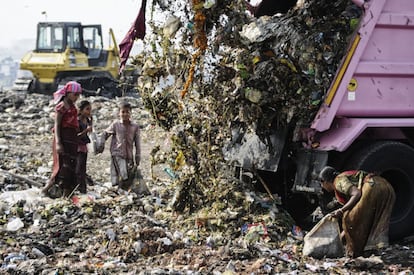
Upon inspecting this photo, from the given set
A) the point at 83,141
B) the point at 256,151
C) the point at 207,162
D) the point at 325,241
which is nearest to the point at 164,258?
the point at 325,241

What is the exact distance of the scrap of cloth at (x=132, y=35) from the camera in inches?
238

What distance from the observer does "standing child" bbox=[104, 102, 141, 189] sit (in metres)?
7.02

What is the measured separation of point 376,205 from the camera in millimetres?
4895

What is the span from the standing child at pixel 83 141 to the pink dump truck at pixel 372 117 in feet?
7.72

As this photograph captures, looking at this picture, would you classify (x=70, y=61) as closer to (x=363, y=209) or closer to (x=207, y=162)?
(x=207, y=162)

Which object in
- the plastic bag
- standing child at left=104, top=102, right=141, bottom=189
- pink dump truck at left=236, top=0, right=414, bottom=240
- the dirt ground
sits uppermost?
pink dump truck at left=236, top=0, right=414, bottom=240

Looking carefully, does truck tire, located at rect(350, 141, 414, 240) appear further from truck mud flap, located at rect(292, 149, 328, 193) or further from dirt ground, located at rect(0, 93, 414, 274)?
truck mud flap, located at rect(292, 149, 328, 193)

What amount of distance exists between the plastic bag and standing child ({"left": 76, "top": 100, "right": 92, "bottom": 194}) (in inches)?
117

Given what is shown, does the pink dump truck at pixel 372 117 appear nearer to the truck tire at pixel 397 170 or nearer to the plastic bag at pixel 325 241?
the truck tire at pixel 397 170

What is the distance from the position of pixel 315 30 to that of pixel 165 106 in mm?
1636

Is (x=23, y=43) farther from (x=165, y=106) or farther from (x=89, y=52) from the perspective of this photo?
(x=165, y=106)

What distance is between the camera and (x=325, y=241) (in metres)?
4.79

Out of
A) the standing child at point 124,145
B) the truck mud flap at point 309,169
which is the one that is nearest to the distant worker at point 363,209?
the truck mud flap at point 309,169

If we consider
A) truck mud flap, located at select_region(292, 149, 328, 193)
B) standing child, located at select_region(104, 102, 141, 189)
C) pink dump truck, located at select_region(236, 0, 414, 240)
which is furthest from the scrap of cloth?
truck mud flap, located at select_region(292, 149, 328, 193)
